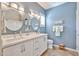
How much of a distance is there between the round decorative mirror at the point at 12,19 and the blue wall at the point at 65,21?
44cm

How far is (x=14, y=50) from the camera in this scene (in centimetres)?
126

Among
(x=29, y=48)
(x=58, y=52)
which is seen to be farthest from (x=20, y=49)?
(x=58, y=52)

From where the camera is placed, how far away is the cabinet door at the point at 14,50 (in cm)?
113

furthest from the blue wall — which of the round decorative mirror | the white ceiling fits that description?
the round decorative mirror

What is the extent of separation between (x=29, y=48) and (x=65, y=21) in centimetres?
70

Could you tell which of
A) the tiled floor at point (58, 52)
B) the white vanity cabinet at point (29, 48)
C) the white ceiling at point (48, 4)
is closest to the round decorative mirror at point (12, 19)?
the white vanity cabinet at point (29, 48)

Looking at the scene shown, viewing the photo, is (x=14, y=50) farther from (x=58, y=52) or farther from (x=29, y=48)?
(x=58, y=52)

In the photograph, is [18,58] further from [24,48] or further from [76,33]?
[76,33]

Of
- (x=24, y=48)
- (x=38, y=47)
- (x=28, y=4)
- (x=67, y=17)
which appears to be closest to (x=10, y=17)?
(x=28, y=4)

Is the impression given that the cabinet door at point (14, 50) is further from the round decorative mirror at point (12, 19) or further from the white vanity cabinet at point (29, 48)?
the round decorative mirror at point (12, 19)

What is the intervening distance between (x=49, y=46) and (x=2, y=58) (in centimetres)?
73

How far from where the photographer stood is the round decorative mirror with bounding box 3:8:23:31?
139 cm

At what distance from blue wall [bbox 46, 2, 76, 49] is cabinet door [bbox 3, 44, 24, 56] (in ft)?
1.57

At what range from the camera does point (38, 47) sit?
5.52 feet
